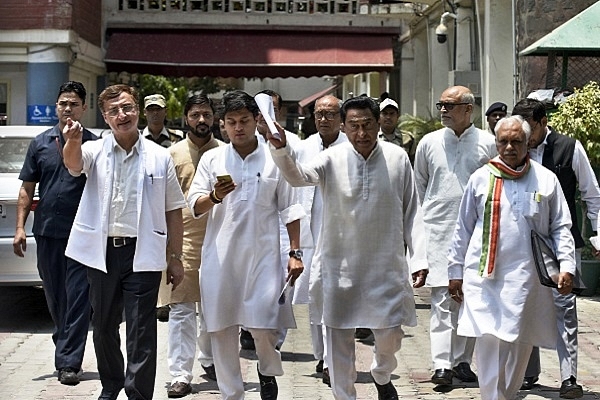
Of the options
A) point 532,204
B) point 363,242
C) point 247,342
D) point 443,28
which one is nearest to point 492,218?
point 532,204

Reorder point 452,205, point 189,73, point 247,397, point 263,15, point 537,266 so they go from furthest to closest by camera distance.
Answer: point 263,15
point 189,73
point 452,205
point 247,397
point 537,266

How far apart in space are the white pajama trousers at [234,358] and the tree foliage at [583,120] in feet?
18.9

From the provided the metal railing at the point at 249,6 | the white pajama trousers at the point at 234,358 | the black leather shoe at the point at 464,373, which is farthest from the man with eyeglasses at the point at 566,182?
the metal railing at the point at 249,6

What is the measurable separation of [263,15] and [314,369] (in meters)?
18.7

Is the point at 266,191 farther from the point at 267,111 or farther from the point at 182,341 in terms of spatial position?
the point at 182,341

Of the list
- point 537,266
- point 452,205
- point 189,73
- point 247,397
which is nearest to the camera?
point 537,266

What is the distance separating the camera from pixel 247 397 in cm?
823

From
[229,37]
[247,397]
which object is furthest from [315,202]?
[229,37]

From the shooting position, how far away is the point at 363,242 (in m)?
7.15

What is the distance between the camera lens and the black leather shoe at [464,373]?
344 inches

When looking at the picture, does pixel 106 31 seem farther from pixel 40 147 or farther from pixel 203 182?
pixel 203 182

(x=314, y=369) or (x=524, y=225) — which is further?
(x=314, y=369)

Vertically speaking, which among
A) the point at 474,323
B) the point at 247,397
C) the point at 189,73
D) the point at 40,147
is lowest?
the point at 247,397

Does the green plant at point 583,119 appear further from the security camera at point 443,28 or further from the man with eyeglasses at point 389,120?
the security camera at point 443,28
